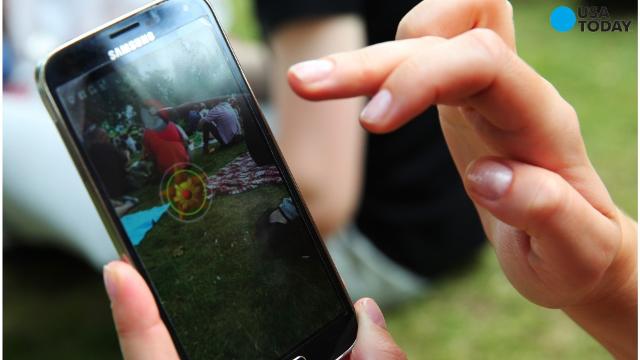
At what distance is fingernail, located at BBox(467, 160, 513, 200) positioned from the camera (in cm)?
52

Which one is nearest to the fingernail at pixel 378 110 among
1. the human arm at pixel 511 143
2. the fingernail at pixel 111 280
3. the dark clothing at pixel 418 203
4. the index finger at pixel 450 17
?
the human arm at pixel 511 143

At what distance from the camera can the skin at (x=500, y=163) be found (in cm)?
47

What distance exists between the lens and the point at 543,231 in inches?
21.4

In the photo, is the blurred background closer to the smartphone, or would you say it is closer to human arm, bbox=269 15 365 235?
human arm, bbox=269 15 365 235

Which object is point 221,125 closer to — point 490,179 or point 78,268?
point 490,179

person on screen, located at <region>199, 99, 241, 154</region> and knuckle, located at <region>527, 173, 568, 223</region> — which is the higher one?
person on screen, located at <region>199, 99, 241, 154</region>

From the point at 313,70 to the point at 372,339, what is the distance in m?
0.26

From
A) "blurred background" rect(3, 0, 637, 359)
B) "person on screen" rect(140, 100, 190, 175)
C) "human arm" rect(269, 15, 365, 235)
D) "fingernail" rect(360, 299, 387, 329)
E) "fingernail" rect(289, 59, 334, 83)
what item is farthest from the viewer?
"blurred background" rect(3, 0, 637, 359)

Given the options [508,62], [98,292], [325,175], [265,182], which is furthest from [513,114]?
[98,292]

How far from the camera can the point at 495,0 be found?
1.95ft

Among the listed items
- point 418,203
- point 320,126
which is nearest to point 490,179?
point 320,126

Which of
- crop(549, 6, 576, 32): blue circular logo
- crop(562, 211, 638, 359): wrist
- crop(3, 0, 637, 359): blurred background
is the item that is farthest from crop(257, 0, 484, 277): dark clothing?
crop(562, 211, 638, 359): wrist

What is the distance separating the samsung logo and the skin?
0.15 meters

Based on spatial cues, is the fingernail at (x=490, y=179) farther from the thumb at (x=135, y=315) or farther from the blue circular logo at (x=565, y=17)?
the blue circular logo at (x=565, y=17)
